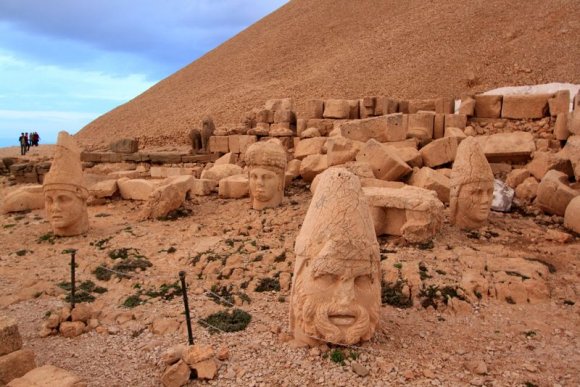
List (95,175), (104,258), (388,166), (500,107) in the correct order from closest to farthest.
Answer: (104,258), (388,166), (500,107), (95,175)

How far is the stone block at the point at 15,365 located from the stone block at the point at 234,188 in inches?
251

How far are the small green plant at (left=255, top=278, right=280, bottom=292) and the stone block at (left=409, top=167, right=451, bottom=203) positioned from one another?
12.8 feet

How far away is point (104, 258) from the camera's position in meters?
6.91

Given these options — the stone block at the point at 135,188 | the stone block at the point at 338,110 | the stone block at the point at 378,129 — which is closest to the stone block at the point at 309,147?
the stone block at the point at 378,129

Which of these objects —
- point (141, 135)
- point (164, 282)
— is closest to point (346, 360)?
point (164, 282)

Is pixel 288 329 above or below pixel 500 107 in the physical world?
below

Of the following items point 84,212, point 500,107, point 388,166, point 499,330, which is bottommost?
point 499,330

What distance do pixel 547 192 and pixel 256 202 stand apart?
5.39 metres

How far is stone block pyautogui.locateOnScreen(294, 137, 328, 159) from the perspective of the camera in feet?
37.9

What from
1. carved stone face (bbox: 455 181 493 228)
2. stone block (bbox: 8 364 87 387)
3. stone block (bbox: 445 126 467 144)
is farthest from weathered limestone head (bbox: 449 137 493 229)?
stone block (bbox: 8 364 87 387)

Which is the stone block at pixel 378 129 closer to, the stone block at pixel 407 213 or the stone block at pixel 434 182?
the stone block at pixel 434 182

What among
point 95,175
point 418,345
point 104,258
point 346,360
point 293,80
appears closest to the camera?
point 346,360

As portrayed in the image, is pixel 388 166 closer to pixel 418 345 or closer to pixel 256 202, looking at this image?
pixel 256 202

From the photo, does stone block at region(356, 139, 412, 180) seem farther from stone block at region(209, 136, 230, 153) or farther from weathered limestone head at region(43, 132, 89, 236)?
stone block at region(209, 136, 230, 153)
